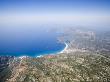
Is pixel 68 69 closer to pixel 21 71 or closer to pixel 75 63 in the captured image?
pixel 75 63

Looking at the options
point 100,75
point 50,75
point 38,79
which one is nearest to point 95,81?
point 100,75

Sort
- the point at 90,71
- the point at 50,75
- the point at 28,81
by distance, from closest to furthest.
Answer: the point at 28,81 → the point at 50,75 → the point at 90,71

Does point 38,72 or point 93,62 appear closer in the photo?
point 38,72

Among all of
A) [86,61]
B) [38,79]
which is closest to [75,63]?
[86,61]

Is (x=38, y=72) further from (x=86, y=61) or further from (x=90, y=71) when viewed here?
(x=86, y=61)

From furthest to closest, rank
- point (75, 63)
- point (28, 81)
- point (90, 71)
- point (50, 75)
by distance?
point (75, 63), point (90, 71), point (50, 75), point (28, 81)

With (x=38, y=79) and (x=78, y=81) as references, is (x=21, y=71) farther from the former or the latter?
(x=78, y=81)

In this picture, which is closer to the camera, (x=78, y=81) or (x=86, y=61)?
(x=78, y=81)

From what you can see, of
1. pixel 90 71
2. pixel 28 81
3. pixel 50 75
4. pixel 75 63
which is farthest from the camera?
pixel 75 63
